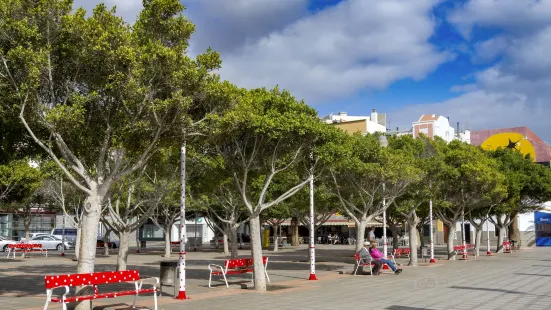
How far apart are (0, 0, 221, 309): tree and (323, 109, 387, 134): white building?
5849 centimetres

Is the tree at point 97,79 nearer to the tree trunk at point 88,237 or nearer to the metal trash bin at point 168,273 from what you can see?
the tree trunk at point 88,237

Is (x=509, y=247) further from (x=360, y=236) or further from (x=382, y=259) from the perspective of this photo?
(x=382, y=259)

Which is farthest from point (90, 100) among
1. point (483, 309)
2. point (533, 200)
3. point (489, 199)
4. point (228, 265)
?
point (533, 200)

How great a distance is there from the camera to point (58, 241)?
48.6 metres

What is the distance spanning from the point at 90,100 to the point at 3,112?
1.72m

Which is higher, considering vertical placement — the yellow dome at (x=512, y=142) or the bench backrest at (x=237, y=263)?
the yellow dome at (x=512, y=142)

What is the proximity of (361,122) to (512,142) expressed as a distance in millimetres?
20138

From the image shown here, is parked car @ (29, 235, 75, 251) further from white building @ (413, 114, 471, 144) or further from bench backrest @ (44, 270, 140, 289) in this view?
white building @ (413, 114, 471, 144)

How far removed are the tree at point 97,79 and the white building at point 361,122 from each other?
58494 millimetres

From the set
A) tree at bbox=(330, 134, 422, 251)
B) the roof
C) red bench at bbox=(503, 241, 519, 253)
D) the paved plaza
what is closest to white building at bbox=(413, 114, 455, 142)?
the roof

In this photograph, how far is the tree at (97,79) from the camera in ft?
34.7

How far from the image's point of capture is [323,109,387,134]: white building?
76.5m

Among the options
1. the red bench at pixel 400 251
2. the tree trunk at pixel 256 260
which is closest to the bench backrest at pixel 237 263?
the tree trunk at pixel 256 260

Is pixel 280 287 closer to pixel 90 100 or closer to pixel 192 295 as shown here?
pixel 192 295
